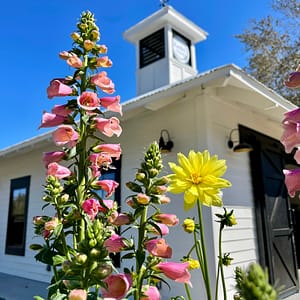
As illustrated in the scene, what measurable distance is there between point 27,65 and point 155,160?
710 centimetres

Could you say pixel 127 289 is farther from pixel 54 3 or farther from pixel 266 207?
pixel 54 3

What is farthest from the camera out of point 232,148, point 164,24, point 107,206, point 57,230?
point 164,24

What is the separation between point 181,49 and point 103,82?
639 cm

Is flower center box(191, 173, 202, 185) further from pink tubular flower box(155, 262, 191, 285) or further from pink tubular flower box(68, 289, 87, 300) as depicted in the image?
pink tubular flower box(68, 289, 87, 300)

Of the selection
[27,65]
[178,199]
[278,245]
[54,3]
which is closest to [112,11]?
[54,3]

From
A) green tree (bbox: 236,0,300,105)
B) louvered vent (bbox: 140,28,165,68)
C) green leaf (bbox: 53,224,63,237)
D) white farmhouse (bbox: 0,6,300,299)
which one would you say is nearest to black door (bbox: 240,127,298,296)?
white farmhouse (bbox: 0,6,300,299)

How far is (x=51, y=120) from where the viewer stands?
984mm

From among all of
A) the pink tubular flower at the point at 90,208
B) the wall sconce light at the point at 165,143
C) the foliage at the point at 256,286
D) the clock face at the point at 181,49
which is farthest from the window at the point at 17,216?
the foliage at the point at 256,286

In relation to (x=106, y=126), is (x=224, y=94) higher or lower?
higher

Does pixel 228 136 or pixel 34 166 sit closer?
pixel 228 136

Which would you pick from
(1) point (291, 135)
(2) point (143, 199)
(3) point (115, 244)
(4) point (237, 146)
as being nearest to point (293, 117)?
(1) point (291, 135)

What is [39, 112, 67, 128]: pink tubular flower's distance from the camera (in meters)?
0.98

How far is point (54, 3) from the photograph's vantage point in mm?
5113

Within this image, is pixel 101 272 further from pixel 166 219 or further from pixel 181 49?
pixel 181 49
